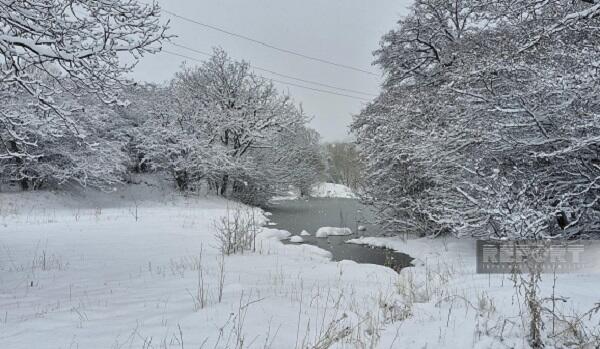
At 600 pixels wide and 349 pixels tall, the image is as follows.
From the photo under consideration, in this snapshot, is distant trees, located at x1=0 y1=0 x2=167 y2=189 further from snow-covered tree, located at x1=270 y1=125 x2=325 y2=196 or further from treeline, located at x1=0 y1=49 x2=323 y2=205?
snow-covered tree, located at x1=270 y1=125 x2=325 y2=196

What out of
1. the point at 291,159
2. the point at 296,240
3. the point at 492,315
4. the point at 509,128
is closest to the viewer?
the point at 492,315

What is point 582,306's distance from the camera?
3379 mm

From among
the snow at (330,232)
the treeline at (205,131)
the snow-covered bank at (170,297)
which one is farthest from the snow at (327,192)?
the snow-covered bank at (170,297)

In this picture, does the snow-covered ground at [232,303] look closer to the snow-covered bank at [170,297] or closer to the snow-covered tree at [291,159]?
the snow-covered bank at [170,297]

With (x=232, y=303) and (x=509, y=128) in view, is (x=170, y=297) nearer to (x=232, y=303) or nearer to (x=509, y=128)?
(x=232, y=303)

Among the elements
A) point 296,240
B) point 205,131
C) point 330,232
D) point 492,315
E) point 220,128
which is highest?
point 220,128

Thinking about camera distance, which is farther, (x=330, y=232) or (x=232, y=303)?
(x=330, y=232)

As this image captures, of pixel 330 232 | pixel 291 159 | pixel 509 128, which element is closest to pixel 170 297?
pixel 509 128

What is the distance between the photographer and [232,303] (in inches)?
142

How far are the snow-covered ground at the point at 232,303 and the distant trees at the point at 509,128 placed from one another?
1894 millimetres

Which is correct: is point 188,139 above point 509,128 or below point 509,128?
above

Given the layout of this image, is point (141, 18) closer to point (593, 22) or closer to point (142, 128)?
point (593, 22)

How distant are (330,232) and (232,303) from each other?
1060 cm

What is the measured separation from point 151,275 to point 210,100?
63.1ft
